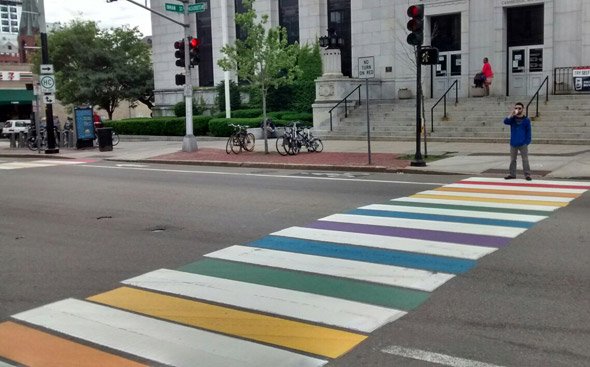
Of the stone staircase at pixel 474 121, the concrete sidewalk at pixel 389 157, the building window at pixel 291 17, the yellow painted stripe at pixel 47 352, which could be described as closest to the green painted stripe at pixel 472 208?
the concrete sidewalk at pixel 389 157

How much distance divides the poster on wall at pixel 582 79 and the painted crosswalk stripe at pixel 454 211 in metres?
18.8

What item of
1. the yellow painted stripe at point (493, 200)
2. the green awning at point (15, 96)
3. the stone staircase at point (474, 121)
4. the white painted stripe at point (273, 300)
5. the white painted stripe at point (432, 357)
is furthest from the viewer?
the green awning at point (15, 96)

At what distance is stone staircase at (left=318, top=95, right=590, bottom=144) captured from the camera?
23.1 metres

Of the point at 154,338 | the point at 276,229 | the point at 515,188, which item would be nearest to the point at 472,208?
the point at 515,188

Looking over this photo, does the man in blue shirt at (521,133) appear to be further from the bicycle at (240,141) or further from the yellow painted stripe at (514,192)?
the bicycle at (240,141)

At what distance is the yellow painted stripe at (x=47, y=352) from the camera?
4895 millimetres

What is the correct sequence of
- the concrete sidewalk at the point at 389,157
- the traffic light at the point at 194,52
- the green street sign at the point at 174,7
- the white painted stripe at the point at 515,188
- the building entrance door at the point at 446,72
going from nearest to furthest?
the white painted stripe at the point at 515,188 < the concrete sidewalk at the point at 389,157 < the green street sign at the point at 174,7 < the traffic light at the point at 194,52 < the building entrance door at the point at 446,72

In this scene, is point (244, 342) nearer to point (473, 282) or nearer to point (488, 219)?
point (473, 282)

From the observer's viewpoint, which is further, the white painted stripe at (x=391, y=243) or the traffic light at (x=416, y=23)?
the traffic light at (x=416, y=23)

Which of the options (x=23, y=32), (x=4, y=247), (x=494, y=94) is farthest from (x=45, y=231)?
(x=23, y=32)

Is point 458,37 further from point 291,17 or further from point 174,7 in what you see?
point 174,7

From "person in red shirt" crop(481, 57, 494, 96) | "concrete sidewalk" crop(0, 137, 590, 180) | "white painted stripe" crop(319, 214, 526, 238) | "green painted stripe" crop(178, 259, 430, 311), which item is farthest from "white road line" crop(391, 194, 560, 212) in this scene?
"person in red shirt" crop(481, 57, 494, 96)

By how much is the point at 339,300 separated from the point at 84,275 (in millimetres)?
3095

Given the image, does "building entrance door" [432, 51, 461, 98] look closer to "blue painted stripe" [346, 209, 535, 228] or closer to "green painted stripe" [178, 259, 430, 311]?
"blue painted stripe" [346, 209, 535, 228]
